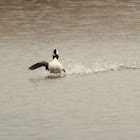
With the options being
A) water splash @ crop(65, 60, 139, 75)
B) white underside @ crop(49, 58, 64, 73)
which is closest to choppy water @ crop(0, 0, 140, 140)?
water splash @ crop(65, 60, 139, 75)

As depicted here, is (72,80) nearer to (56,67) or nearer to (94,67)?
(56,67)

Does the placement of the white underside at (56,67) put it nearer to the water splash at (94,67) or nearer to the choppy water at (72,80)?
the choppy water at (72,80)

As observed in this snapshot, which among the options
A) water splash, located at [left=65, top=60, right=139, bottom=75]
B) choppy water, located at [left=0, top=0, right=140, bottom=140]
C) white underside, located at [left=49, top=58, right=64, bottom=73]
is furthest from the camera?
water splash, located at [left=65, top=60, right=139, bottom=75]

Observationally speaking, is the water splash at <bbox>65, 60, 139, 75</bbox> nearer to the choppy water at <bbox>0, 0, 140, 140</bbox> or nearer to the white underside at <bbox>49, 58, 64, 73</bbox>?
the choppy water at <bbox>0, 0, 140, 140</bbox>

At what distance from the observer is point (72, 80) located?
1930 cm

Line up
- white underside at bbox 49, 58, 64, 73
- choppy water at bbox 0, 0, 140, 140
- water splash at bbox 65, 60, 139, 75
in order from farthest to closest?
water splash at bbox 65, 60, 139, 75 → white underside at bbox 49, 58, 64, 73 → choppy water at bbox 0, 0, 140, 140

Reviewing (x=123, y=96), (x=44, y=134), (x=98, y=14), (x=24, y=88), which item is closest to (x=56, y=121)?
(x=44, y=134)

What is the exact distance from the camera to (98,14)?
42.6 metres

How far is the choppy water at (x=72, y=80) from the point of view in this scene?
43.1 ft

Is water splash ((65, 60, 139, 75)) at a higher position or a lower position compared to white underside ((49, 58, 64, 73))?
lower

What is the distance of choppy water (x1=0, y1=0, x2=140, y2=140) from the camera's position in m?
13.1

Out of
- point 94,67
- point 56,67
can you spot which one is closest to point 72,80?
point 56,67

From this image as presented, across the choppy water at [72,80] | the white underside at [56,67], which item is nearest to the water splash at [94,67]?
the choppy water at [72,80]

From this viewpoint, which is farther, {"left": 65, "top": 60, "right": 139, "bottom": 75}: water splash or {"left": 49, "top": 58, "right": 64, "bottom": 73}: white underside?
{"left": 65, "top": 60, "right": 139, "bottom": 75}: water splash
